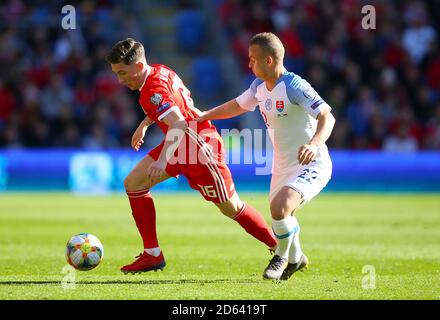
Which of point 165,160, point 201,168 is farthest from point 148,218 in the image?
point 201,168

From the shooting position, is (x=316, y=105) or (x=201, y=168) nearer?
(x=316, y=105)

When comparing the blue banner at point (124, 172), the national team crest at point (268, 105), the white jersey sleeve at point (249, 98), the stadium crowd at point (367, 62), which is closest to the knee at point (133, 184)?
the white jersey sleeve at point (249, 98)

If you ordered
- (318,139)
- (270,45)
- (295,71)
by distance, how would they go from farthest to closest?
(295,71), (270,45), (318,139)

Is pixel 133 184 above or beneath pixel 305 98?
beneath

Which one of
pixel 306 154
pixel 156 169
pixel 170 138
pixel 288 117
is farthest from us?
pixel 156 169

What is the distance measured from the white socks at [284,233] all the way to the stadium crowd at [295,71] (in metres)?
13.4

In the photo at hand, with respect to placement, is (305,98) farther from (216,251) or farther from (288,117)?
(216,251)

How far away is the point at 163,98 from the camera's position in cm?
830

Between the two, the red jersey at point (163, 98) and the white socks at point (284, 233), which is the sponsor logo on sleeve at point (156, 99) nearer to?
the red jersey at point (163, 98)

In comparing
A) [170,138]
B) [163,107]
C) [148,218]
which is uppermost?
[163,107]

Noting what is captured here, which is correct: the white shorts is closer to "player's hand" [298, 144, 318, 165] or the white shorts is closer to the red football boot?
"player's hand" [298, 144, 318, 165]

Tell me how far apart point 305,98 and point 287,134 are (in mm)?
425

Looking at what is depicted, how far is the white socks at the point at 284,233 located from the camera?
25.6 ft

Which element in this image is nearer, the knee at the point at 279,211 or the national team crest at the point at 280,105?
the knee at the point at 279,211
